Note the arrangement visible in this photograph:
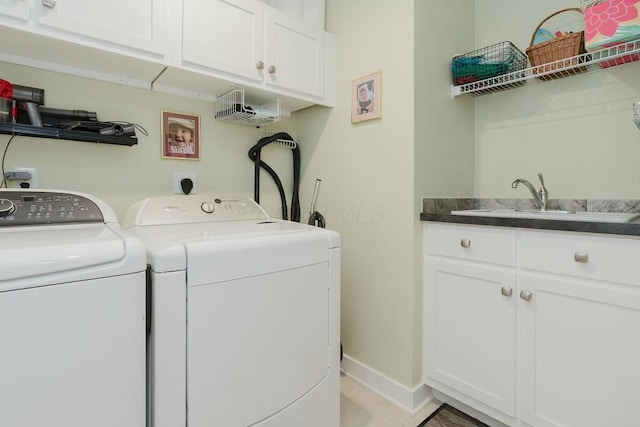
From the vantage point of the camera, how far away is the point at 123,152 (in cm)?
162

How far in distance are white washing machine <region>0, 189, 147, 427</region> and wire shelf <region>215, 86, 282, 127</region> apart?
1.05 m

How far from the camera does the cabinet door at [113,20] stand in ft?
3.82

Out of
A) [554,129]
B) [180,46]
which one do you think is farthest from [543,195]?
[180,46]

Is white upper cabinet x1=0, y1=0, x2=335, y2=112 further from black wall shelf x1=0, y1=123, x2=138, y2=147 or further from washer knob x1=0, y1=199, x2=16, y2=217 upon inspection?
washer knob x1=0, y1=199, x2=16, y2=217

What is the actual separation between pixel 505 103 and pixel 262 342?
1818mm

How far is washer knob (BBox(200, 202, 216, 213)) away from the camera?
59.8 inches

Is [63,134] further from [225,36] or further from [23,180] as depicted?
[225,36]

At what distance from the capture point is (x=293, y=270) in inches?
45.3

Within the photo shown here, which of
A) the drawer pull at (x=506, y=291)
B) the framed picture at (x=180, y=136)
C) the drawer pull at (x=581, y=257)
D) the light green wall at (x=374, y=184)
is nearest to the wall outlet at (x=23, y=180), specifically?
the framed picture at (x=180, y=136)

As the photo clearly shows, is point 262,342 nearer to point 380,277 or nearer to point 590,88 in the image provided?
point 380,277

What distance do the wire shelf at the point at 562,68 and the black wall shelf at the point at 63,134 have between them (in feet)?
5.58

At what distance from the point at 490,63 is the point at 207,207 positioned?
1587 millimetres

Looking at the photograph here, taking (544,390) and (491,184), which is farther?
(491,184)

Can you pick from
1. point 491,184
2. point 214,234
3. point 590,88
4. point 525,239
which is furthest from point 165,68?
point 590,88
